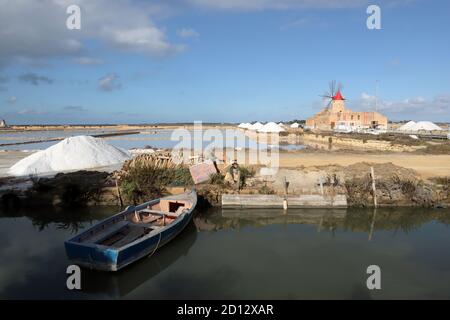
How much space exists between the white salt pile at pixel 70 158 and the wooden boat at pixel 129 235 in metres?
10.3

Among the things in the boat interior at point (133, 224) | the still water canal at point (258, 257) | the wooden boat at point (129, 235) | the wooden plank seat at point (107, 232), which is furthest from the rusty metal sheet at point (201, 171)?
the wooden plank seat at point (107, 232)

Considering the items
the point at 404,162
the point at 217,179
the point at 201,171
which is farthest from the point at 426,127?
the point at 201,171

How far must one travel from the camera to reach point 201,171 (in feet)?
53.2

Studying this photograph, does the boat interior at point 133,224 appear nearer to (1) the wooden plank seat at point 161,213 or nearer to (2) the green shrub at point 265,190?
(1) the wooden plank seat at point 161,213

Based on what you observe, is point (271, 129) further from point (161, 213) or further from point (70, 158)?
point (161, 213)

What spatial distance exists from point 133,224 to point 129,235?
0.35 m

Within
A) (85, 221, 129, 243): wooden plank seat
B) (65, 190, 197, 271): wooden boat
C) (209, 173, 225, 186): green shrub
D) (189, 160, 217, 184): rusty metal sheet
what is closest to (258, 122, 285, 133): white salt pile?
(189, 160, 217, 184): rusty metal sheet

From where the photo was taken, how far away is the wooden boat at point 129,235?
810cm

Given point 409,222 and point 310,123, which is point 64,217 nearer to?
point 409,222

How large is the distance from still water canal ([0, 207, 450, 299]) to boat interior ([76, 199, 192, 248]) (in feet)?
2.78

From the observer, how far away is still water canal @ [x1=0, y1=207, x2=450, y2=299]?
7840 mm

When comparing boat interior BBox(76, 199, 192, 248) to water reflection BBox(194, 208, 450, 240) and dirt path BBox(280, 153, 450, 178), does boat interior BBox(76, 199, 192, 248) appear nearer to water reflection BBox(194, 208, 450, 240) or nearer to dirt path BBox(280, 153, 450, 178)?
water reflection BBox(194, 208, 450, 240)
